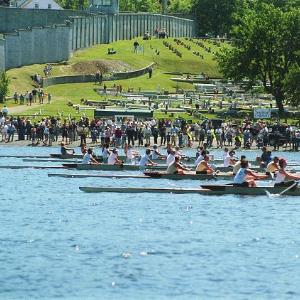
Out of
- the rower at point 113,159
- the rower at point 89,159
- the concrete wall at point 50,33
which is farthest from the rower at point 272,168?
the concrete wall at point 50,33

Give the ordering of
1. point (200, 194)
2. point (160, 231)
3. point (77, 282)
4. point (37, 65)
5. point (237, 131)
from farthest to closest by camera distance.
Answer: point (37, 65) → point (237, 131) → point (200, 194) → point (160, 231) → point (77, 282)

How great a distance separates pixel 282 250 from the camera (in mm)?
50812

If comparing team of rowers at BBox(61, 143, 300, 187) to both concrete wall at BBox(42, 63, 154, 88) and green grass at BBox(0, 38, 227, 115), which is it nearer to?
green grass at BBox(0, 38, 227, 115)

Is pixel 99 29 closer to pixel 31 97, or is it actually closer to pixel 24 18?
pixel 24 18

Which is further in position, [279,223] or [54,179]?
[54,179]

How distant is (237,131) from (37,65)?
52.5 metres

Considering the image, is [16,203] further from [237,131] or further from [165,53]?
[165,53]

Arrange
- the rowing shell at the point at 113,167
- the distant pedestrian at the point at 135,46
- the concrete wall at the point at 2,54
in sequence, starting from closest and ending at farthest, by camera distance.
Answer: the rowing shell at the point at 113,167 → the concrete wall at the point at 2,54 → the distant pedestrian at the point at 135,46

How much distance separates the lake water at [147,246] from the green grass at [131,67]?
55.2 meters

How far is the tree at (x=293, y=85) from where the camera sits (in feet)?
407

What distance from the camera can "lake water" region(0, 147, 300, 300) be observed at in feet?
145

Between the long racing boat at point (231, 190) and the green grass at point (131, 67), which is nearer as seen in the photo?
the long racing boat at point (231, 190)

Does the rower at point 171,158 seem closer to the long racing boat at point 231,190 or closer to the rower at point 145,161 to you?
the rower at point 145,161

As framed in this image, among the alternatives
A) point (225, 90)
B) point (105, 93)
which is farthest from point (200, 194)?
point (225, 90)
